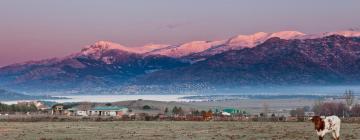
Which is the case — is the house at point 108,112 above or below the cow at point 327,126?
above

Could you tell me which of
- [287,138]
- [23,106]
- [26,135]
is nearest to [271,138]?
[287,138]

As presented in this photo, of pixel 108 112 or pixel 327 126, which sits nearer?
pixel 327 126

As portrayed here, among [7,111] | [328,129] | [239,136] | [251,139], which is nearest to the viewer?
[328,129]

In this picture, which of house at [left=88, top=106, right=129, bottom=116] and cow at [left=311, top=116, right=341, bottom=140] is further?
house at [left=88, top=106, right=129, bottom=116]

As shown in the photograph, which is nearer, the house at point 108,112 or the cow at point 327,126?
the cow at point 327,126

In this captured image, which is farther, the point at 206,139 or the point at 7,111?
the point at 7,111

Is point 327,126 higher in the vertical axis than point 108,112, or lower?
lower

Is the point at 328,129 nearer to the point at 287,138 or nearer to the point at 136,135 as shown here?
the point at 287,138

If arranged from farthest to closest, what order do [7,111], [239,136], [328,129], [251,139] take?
[7,111] < [239,136] < [251,139] < [328,129]

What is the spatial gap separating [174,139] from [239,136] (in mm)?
5146

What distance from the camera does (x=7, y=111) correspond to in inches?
6176

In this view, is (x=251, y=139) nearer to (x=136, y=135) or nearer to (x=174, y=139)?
(x=174, y=139)

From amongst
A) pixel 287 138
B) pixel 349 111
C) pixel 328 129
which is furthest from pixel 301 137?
pixel 349 111

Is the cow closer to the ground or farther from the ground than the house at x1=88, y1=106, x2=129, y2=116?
closer to the ground
